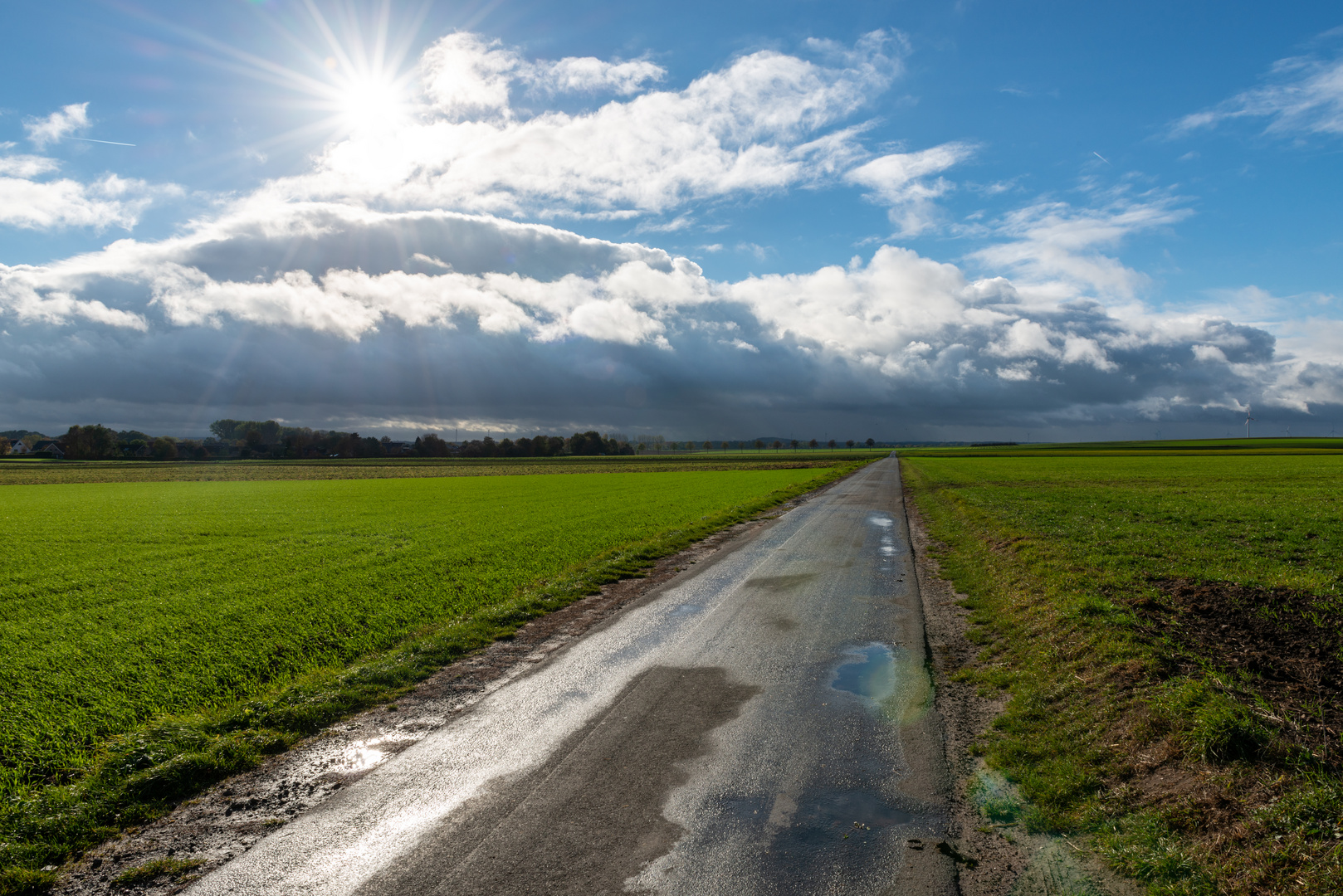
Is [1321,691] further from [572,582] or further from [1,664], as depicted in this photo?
[1,664]

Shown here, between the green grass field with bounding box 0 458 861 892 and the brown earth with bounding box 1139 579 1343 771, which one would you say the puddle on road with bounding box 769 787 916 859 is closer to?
the brown earth with bounding box 1139 579 1343 771

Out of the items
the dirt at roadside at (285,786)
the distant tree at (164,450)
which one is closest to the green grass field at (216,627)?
the dirt at roadside at (285,786)

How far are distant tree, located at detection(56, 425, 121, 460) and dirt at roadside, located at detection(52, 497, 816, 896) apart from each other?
194319 millimetres

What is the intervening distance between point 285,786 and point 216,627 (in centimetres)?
697

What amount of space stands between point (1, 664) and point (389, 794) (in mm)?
8424

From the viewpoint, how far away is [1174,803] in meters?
5.16

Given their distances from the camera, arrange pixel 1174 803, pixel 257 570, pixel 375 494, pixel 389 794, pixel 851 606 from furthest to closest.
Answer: pixel 375 494, pixel 257 570, pixel 851 606, pixel 389 794, pixel 1174 803

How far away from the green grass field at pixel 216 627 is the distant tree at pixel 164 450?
15256 cm

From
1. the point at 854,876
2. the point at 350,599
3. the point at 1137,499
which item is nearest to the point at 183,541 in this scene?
the point at 350,599

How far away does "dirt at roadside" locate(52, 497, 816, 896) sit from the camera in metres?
4.78

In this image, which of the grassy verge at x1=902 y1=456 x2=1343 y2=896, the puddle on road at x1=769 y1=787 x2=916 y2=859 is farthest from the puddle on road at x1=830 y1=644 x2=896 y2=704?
the puddle on road at x1=769 y1=787 x2=916 y2=859

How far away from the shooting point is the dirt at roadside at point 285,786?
4.78 metres

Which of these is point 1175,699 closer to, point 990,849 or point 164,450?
point 990,849

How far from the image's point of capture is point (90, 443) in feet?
509
